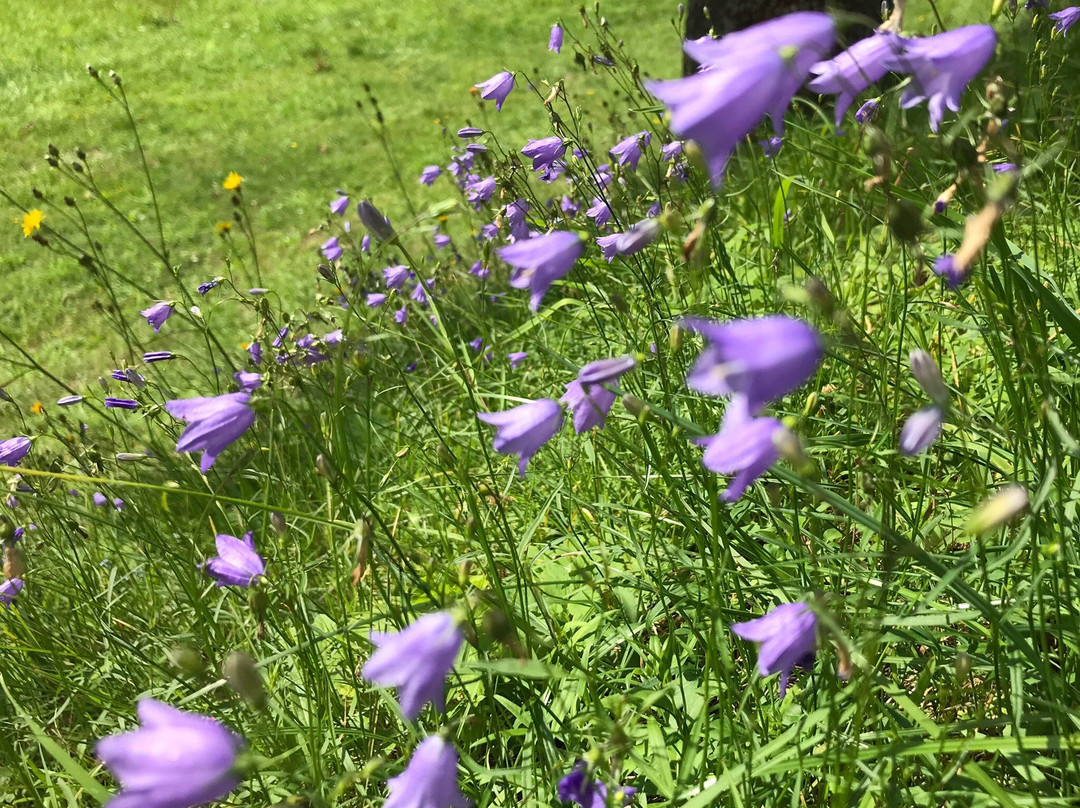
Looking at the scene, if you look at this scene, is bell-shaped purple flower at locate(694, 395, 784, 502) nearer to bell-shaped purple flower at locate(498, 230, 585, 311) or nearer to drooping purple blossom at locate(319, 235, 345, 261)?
bell-shaped purple flower at locate(498, 230, 585, 311)

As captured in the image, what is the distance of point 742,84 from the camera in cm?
95

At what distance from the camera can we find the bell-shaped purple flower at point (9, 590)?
1977 mm

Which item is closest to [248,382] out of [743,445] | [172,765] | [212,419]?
[212,419]

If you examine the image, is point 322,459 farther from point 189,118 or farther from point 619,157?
point 189,118

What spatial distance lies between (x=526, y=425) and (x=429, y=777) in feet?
1.87

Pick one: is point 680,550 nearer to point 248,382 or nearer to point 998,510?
point 998,510

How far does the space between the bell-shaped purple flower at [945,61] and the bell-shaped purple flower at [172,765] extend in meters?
1.28

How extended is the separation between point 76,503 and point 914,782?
3505 millimetres

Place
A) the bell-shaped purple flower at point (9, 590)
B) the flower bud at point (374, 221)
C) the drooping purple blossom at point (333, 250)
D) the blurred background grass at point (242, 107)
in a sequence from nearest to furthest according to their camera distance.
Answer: the flower bud at point (374, 221)
the bell-shaped purple flower at point (9, 590)
the drooping purple blossom at point (333, 250)
the blurred background grass at point (242, 107)

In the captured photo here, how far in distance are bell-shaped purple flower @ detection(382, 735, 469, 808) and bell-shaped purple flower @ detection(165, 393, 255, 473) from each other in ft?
2.11

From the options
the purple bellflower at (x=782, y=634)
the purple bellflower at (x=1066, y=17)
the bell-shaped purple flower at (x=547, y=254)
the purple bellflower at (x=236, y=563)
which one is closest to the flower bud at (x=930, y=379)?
the purple bellflower at (x=782, y=634)

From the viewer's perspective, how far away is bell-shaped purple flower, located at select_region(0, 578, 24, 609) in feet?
6.49

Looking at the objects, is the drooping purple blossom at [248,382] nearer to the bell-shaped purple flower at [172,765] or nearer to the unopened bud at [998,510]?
the bell-shaped purple flower at [172,765]

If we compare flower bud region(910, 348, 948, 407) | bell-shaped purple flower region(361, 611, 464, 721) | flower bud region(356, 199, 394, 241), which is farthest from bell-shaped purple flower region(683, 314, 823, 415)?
flower bud region(356, 199, 394, 241)
